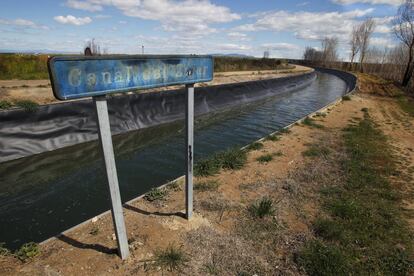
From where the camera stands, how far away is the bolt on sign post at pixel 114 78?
9.66ft

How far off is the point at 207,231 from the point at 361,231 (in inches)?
109

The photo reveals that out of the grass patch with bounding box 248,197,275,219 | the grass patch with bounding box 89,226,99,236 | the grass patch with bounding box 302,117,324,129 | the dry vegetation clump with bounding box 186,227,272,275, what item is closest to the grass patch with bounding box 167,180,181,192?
the dry vegetation clump with bounding box 186,227,272,275

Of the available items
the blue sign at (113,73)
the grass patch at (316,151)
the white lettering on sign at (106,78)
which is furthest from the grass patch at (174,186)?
the grass patch at (316,151)

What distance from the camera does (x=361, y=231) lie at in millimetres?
5301

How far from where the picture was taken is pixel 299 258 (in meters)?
4.56

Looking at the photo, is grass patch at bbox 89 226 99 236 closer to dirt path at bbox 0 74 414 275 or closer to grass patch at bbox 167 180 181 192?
dirt path at bbox 0 74 414 275

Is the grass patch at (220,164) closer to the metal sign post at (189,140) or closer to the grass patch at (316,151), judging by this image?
→ the grass patch at (316,151)

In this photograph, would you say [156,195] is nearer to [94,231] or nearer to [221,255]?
[94,231]

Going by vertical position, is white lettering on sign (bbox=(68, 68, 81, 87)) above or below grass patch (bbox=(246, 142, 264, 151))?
above

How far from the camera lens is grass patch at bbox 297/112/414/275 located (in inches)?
175

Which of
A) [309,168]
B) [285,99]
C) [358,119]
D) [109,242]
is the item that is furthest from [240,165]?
[285,99]

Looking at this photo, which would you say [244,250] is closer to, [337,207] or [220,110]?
[337,207]

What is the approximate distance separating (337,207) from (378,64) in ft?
238

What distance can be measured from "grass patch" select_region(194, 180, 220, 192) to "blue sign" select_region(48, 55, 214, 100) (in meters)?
3.06
